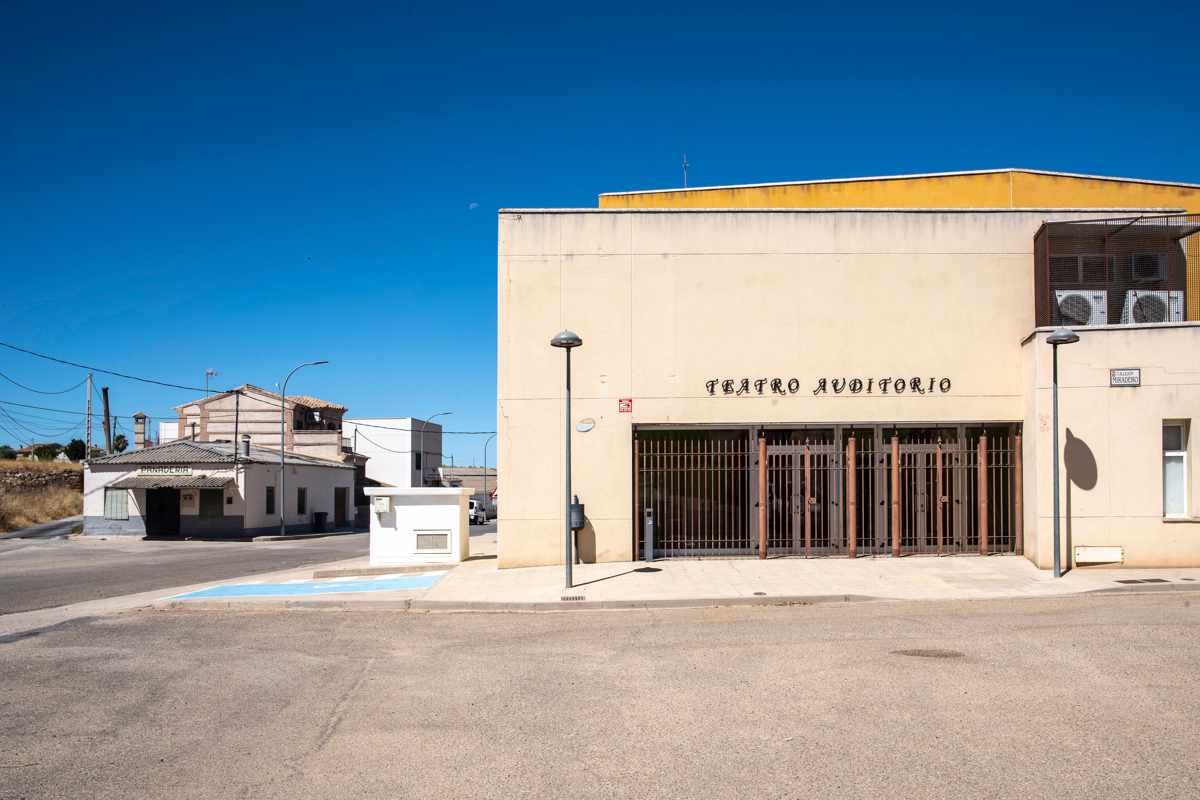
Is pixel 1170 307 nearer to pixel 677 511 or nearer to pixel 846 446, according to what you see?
pixel 846 446

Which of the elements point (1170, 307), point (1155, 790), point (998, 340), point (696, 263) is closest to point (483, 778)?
point (1155, 790)

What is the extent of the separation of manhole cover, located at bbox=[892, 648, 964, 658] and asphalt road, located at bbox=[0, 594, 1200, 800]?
54mm

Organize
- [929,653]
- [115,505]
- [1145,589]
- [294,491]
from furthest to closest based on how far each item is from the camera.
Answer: [294,491]
[115,505]
[1145,589]
[929,653]

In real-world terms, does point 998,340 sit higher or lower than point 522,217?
lower

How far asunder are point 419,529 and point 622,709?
1269 cm

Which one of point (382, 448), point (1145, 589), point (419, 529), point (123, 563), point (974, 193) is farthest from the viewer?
point (382, 448)

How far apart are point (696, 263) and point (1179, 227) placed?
30.5 ft

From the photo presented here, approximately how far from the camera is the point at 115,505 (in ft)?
137

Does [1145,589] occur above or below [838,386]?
below

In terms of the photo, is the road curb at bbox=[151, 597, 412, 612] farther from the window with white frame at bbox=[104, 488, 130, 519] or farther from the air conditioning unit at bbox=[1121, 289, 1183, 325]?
the window with white frame at bbox=[104, 488, 130, 519]

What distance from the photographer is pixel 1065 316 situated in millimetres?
17688

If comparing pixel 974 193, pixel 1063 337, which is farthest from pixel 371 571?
pixel 974 193

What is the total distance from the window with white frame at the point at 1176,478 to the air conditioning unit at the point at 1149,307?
2675mm

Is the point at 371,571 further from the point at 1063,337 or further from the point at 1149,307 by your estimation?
the point at 1149,307
